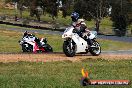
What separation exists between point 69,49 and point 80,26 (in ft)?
4.19

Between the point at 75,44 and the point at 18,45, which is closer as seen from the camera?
the point at 75,44

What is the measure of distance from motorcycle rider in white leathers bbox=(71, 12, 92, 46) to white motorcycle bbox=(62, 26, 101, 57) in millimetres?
147

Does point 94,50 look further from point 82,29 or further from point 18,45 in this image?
point 18,45

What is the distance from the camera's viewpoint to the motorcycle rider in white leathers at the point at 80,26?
61.2 ft

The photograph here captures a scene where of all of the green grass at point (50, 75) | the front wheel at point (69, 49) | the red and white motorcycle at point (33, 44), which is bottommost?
the red and white motorcycle at point (33, 44)

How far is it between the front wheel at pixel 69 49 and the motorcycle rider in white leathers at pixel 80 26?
2.33 feet

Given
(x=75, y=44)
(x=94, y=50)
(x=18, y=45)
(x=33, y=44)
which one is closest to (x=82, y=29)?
(x=75, y=44)

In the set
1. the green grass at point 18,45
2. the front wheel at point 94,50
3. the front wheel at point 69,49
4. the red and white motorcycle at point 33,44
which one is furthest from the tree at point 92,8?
the front wheel at point 69,49

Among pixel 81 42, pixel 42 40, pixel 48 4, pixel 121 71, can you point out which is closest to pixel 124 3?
pixel 48 4

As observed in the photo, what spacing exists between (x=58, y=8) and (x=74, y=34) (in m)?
76.9

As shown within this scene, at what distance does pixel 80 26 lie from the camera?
1883 cm

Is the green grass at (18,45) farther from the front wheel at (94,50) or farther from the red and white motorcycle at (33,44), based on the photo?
the front wheel at (94,50)

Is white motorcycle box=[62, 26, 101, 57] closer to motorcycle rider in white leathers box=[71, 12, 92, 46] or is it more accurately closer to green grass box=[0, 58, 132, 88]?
motorcycle rider in white leathers box=[71, 12, 92, 46]

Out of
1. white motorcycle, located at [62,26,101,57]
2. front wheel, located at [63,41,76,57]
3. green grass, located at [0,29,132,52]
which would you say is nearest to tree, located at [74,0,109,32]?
green grass, located at [0,29,132,52]
